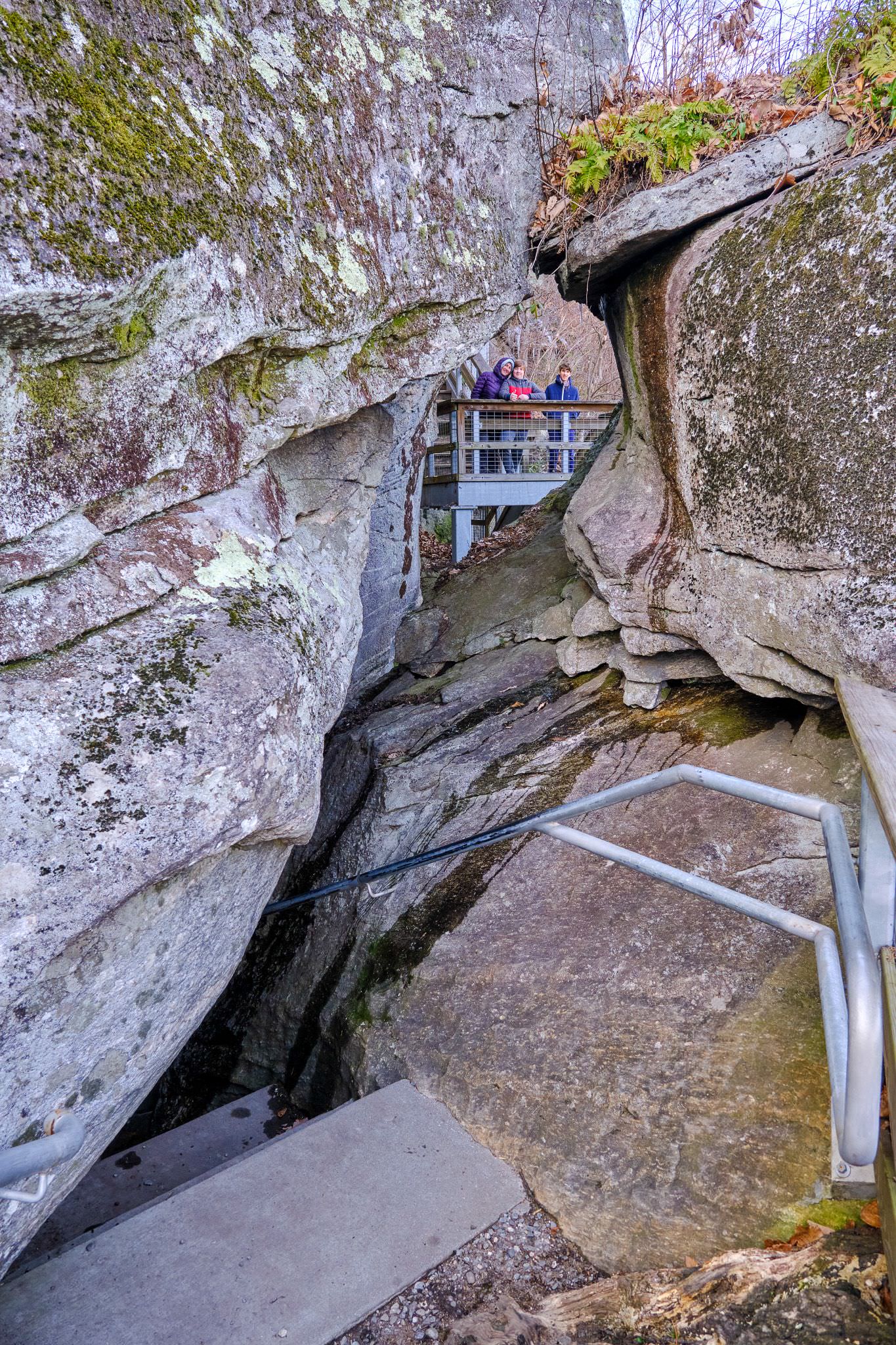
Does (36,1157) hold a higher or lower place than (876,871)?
lower

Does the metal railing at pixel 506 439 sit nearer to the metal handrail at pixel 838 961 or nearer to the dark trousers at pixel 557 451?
the dark trousers at pixel 557 451

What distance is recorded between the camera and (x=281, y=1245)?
111 inches

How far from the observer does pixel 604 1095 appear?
3.19 meters

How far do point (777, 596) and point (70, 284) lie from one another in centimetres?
339

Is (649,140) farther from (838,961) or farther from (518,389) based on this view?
(518,389)

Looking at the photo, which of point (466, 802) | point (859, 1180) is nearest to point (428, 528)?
point (466, 802)

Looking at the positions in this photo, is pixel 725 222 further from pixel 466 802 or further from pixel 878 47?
pixel 466 802

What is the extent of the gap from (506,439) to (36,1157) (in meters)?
8.94

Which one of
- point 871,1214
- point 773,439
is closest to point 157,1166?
point 871,1214

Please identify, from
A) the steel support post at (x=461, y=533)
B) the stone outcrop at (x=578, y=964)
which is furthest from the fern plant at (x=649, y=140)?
the steel support post at (x=461, y=533)

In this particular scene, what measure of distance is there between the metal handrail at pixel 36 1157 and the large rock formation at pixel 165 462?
1.95ft

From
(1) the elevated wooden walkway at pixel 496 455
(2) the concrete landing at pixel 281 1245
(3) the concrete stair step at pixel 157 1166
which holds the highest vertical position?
(1) the elevated wooden walkway at pixel 496 455

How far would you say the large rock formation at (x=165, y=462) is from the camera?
99.0 inches

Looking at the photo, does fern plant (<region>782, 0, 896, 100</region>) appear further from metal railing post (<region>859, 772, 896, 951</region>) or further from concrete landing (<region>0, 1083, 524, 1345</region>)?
concrete landing (<region>0, 1083, 524, 1345</region>)
